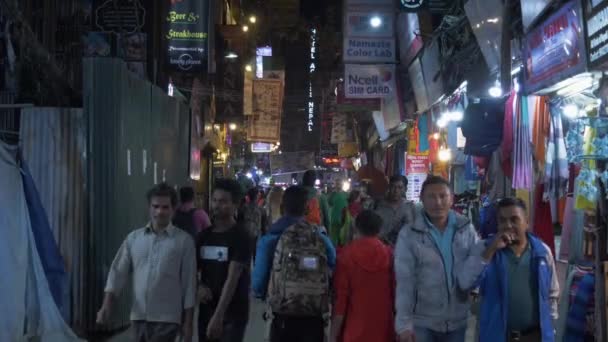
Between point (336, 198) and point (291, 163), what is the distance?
36.4 m

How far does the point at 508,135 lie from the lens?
316 inches

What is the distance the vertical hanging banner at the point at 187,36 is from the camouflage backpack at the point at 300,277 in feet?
37.3

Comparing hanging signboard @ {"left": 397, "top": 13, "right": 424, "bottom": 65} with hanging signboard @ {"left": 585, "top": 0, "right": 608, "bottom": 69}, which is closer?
hanging signboard @ {"left": 585, "top": 0, "right": 608, "bottom": 69}

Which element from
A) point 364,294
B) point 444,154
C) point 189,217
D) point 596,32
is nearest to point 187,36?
point 444,154

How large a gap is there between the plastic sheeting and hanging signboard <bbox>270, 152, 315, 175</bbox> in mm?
43710

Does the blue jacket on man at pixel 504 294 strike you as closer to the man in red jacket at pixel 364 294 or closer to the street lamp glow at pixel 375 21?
the man in red jacket at pixel 364 294

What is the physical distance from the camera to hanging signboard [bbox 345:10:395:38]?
15.9m

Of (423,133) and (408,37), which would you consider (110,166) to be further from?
(408,37)

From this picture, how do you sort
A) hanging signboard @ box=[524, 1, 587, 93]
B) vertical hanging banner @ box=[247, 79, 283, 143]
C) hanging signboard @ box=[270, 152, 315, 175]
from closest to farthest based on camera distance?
hanging signboard @ box=[524, 1, 587, 93] < vertical hanging banner @ box=[247, 79, 283, 143] < hanging signboard @ box=[270, 152, 315, 175]

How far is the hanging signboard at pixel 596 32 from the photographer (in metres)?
5.79

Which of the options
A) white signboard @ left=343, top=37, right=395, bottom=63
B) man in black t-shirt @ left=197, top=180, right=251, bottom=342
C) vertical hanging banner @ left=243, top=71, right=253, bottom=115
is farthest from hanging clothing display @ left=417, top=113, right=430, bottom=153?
vertical hanging banner @ left=243, top=71, right=253, bottom=115

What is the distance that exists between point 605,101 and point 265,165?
2883 inches

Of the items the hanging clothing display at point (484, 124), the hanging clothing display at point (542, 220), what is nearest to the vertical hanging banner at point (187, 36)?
the hanging clothing display at point (484, 124)

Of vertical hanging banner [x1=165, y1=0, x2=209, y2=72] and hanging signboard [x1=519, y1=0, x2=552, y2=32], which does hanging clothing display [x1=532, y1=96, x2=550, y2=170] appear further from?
vertical hanging banner [x1=165, y1=0, x2=209, y2=72]
